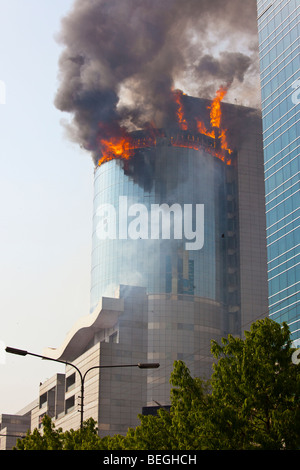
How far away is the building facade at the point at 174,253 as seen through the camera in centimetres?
15350

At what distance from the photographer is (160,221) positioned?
174m

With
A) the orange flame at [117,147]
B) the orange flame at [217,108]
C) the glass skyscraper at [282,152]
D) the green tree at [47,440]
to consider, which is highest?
the orange flame at [217,108]

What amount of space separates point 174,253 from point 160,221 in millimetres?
8774

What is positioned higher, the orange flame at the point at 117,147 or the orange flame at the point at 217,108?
the orange flame at the point at 217,108

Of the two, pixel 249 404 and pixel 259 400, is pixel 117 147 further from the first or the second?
pixel 249 404

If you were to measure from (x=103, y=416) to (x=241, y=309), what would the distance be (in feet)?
163

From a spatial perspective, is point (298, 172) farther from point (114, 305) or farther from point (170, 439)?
point (170, 439)

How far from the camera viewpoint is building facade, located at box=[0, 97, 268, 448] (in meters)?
154

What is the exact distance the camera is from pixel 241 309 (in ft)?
573

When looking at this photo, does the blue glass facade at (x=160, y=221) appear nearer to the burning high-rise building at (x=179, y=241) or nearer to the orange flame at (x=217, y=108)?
the burning high-rise building at (x=179, y=241)

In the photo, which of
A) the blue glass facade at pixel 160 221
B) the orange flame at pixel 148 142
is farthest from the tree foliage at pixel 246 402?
the orange flame at pixel 148 142

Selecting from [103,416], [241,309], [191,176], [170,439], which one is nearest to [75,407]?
[103,416]

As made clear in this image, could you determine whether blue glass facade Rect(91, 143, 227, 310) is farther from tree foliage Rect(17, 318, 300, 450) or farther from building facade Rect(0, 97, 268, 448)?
tree foliage Rect(17, 318, 300, 450)

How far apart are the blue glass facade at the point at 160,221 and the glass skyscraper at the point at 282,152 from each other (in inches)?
2131
